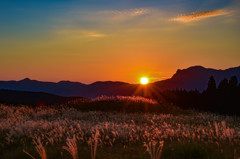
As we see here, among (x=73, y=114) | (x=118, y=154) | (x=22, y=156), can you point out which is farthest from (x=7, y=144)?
(x=73, y=114)

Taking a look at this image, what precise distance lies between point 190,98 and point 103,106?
14.6 metres

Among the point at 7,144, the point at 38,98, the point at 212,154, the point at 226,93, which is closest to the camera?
the point at 212,154

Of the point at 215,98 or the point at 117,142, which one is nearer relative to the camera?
the point at 117,142

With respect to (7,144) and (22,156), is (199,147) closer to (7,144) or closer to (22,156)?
(22,156)

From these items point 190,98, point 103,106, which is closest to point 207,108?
point 190,98

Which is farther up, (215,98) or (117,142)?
(215,98)

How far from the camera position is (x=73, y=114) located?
19.2 m

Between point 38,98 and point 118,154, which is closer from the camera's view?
point 118,154

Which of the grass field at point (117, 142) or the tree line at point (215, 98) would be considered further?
the tree line at point (215, 98)

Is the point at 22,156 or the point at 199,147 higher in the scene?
the point at 199,147

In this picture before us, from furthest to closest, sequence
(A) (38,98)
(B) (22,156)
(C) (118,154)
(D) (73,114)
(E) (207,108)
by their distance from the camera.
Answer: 1. (A) (38,98)
2. (E) (207,108)
3. (D) (73,114)
4. (B) (22,156)
5. (C) (118,154)

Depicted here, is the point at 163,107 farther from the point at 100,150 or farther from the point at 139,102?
the point at 100,150

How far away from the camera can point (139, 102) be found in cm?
2330

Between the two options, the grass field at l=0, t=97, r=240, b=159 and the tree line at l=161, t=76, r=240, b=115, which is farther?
the tree line at l=161, t=76, r=240, b=115
